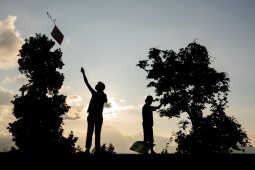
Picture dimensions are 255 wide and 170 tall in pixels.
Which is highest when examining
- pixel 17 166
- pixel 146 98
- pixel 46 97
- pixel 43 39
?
pixel 43 39

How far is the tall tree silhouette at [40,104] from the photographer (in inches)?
912

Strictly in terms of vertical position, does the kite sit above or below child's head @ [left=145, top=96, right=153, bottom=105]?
above

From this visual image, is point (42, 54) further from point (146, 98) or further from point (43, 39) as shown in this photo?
point (146, 98)

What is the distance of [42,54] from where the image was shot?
27.1 metres

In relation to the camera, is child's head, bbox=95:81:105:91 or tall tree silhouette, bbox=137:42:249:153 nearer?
child's head, bbox=95:81:105:91

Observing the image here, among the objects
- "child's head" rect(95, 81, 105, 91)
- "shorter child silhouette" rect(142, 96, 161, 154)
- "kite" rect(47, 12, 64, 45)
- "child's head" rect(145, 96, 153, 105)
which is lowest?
"shorter child silhouette" rect(142, 96, 161, 154)

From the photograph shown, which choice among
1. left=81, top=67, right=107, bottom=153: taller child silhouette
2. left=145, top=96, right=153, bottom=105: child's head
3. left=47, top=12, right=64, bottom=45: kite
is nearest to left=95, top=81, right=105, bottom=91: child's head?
left=81, top=67, right=107, bottom=153: taller child silhouette

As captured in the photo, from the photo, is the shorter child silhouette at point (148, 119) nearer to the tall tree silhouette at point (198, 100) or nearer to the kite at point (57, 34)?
the kite at point (57, 34)

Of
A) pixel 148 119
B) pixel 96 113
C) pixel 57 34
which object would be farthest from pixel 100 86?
pixel 57 34

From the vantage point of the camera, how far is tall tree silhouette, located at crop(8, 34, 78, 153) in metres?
23.2

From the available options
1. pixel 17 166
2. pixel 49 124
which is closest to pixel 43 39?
pixel 49 124

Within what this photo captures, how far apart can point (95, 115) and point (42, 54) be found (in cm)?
2223

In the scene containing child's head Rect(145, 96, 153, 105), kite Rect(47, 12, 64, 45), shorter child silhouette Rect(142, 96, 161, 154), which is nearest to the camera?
shorter child silhouette Rect(142, 96, 161, 154)

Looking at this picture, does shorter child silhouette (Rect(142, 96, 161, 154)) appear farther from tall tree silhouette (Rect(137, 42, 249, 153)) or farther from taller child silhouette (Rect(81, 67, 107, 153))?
tall tree silhouette (Rect(137, 42, 249, 153))
